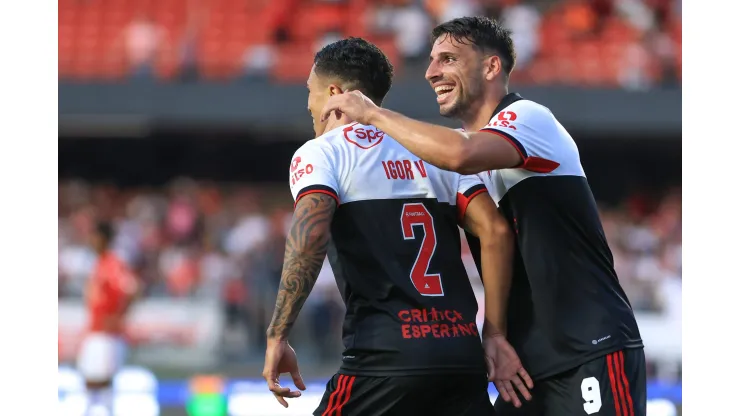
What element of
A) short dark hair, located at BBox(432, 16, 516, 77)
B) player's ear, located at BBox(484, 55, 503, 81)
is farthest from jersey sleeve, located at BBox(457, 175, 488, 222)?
short dark hair, located at BBox(432, 16, 516, 77)

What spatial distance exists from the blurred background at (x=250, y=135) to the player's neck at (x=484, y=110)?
836 centimetres

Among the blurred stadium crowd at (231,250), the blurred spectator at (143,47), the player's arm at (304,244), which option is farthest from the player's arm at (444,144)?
the blurred spectator at (143,47)

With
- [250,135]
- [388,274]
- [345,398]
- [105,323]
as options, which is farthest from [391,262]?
[250,135]

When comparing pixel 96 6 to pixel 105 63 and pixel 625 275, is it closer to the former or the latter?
pixel 105 63

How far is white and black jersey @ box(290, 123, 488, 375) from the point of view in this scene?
3.69m

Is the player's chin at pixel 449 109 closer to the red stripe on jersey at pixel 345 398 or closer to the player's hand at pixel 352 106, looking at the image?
the player's hand at pixel 352 106

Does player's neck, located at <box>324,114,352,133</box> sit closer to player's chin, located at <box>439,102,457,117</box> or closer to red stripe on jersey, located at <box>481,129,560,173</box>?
player's chin, located at <box>439,102,457,117</box>

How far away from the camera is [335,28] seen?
55.8 feet

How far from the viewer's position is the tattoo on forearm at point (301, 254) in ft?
11.9

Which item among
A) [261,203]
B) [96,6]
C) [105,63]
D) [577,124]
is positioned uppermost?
[96,6]

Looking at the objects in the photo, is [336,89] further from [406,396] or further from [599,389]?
[599,389]

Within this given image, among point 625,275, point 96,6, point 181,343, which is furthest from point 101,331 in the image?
point 96,6

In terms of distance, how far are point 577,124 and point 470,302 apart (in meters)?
13.8

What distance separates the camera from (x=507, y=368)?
3.91 m
